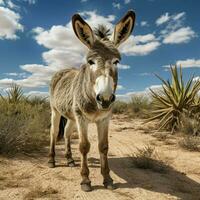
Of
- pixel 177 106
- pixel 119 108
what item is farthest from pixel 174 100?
pixel 119 108

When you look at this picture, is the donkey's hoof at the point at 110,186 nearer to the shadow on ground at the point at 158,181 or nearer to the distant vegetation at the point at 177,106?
the shadow on ground at the point at 158,181

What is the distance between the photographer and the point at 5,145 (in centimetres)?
610

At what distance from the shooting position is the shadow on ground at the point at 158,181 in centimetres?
452

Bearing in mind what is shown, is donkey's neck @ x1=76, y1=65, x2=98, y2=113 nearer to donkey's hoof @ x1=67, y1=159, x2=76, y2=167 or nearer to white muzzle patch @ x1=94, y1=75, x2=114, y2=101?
white muzzle patch @ x1=94, y1=75, x2=114, y2=101

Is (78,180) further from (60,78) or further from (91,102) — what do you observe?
(60,78)

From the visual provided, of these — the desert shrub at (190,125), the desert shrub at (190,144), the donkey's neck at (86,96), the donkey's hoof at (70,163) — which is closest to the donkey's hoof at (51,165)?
the donkey's hoof at (70,163)

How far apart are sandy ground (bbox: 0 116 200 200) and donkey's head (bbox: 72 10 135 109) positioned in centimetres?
154

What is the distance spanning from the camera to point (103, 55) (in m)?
3.96

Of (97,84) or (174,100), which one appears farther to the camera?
(174,100)

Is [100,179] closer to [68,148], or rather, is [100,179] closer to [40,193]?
[40,193]

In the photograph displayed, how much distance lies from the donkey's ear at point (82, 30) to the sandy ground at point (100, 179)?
88.3 inches

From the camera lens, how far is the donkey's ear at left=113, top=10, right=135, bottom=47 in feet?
14.0

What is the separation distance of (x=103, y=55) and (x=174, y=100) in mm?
7094

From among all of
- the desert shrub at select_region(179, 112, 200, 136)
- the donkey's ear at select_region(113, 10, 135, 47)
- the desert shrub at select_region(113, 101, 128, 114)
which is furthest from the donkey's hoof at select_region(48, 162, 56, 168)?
the desert shrub at select_region(113, 101, 128, 114)
